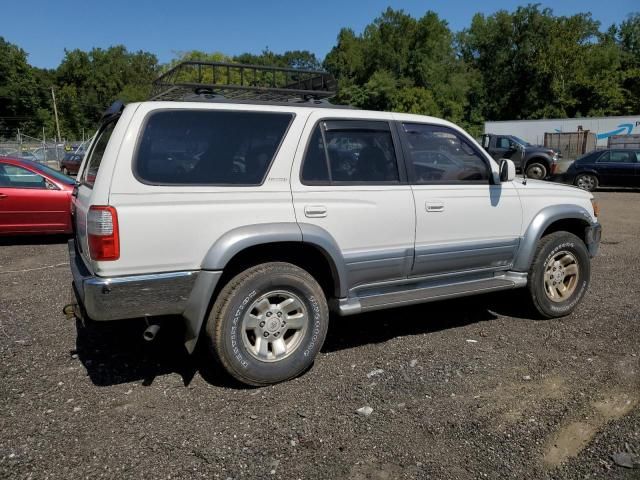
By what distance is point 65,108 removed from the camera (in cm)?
7519

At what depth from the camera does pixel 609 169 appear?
55.4 feet

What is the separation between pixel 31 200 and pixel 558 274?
7.41 metres

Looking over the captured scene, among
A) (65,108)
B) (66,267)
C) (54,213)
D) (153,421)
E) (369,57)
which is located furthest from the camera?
(65,108)

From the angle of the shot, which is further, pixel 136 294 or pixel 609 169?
pixel 609 169

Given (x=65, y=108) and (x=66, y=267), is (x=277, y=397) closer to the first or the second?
(x=66, y=267)

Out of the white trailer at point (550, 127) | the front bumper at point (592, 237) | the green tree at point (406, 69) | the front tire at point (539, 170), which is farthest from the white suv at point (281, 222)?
the green tree at point (406, 69)

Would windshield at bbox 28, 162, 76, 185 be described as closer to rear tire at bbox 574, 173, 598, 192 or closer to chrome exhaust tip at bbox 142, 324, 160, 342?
chrome exhaust tip at bbox 142, 324, 160, 342

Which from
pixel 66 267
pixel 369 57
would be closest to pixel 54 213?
pixel 66 267

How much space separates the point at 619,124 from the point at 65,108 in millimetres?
71017

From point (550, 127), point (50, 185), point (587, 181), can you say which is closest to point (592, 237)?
point (50, 185)

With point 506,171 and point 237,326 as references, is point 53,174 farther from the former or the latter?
point 506,171

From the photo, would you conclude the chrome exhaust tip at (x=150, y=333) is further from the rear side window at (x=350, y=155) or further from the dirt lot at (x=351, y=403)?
the rear side window at (x=350, y=155)

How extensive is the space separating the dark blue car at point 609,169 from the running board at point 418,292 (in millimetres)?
14368

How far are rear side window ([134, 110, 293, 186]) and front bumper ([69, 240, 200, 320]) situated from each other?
592 millimetres
